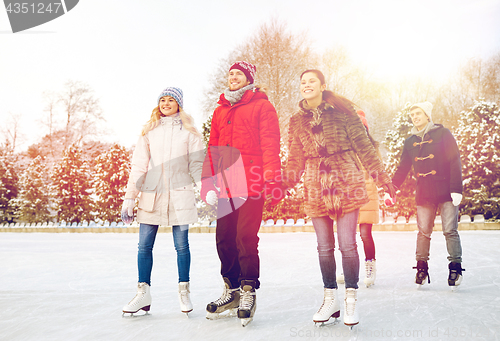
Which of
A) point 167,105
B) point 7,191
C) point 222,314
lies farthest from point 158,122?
point 7,191

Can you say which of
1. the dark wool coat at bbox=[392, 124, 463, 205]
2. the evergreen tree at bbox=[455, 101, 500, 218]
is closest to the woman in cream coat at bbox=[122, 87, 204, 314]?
the dark wool coat at bbox=[392, 124, 463, 205]

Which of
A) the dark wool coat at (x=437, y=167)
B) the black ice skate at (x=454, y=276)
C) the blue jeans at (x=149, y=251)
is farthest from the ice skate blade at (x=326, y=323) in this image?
the dark wool coat at (x=437, y=167)

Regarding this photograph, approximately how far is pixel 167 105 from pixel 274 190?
1.05m

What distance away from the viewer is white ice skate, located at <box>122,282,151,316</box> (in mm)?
2752

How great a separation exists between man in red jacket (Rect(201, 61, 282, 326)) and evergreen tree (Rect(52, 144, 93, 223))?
16081 millimetres

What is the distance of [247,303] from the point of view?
2.57m

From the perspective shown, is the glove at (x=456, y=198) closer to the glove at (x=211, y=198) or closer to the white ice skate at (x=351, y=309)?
the white ice skate at (x=351, y=309)

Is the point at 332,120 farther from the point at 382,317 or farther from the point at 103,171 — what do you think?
the point at 103,171

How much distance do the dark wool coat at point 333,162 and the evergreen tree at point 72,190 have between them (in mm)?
16537

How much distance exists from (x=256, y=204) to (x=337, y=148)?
0.63m

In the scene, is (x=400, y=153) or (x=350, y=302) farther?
(x=400, y=153)

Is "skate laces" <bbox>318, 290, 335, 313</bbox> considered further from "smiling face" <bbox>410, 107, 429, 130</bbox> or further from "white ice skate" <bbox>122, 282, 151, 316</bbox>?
"smiling face" <bbox>410, 107, 429, 130</bbox>

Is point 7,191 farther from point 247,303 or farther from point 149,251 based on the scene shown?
point 247,303

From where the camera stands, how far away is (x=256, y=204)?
8.98 ft
